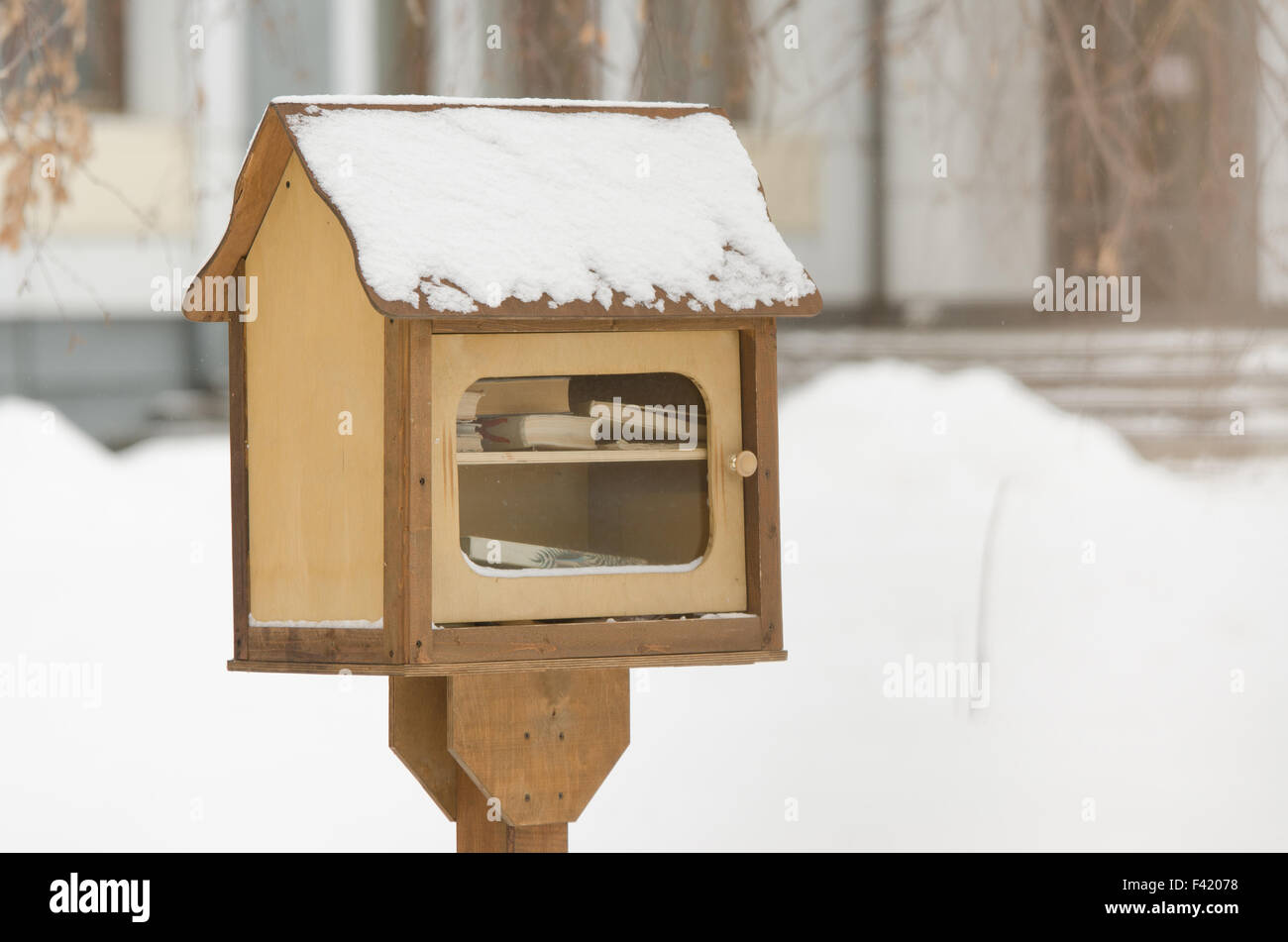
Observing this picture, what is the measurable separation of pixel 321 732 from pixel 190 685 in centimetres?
29

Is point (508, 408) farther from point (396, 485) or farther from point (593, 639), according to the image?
point (593, 639)

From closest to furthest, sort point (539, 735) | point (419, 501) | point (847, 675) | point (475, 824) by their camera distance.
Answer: point (419, 501), point (539, 735), point (475, 824), point (847, 675)

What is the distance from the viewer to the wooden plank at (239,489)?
6.31ft

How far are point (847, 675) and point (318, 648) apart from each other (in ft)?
6.20

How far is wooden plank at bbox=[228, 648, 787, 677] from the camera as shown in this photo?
5.68 ft

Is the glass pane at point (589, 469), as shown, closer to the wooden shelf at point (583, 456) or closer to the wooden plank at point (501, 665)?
the wooden shelf at point (583, 456)

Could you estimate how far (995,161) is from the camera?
377 centimetres

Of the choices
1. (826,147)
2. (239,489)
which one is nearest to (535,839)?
(239,489)

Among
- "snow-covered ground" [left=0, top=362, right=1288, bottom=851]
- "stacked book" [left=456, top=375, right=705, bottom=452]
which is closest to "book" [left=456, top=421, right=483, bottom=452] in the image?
"stacked book" [left=456, top=375, right=705, bottom=452]

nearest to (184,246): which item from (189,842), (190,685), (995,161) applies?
(190,685)

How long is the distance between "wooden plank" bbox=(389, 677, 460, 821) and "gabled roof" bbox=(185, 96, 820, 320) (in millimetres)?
539

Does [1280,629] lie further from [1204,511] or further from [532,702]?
[532,702]

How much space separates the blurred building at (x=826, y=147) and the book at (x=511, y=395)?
63.8 inches

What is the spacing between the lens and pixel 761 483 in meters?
1.86
